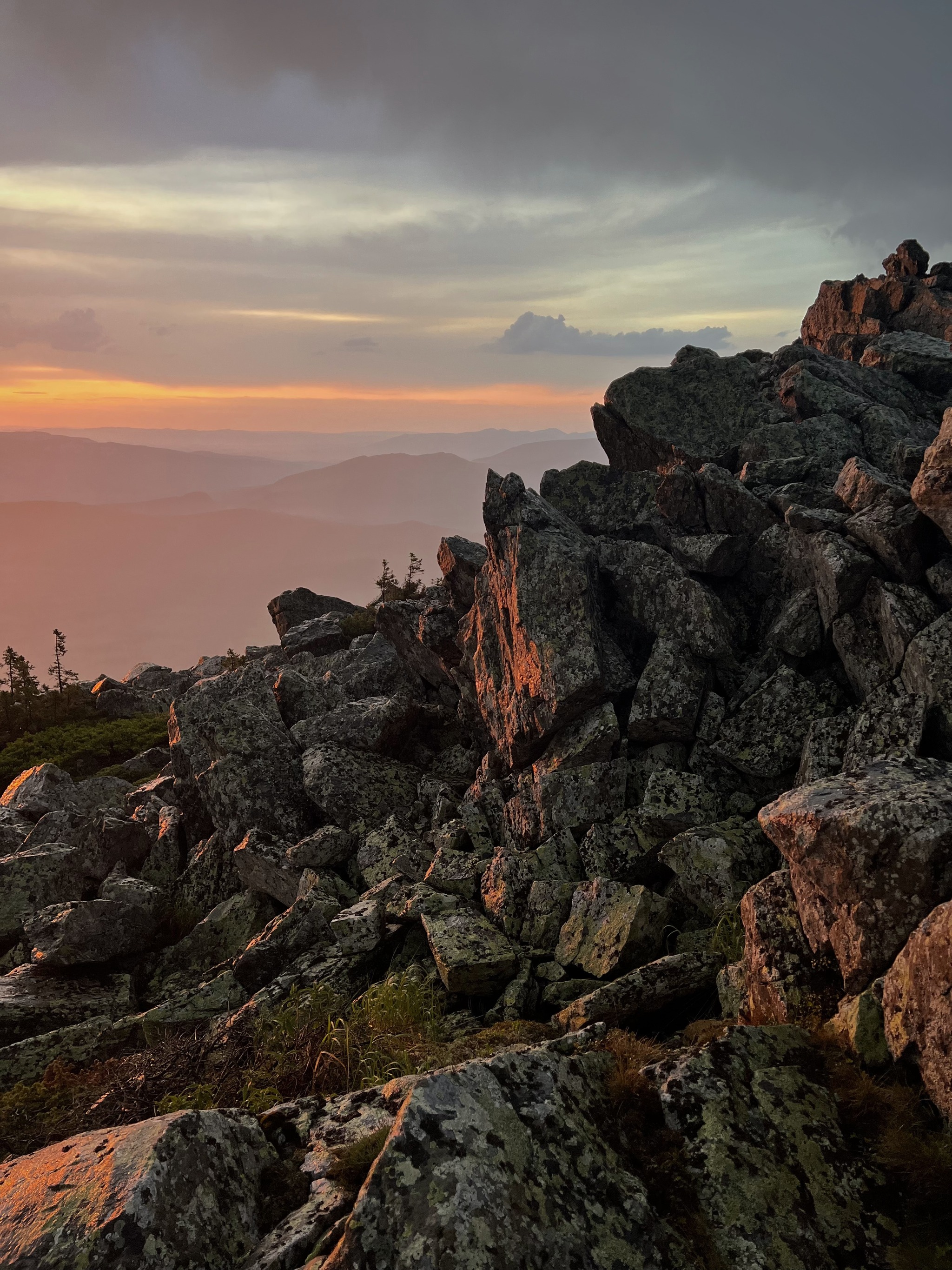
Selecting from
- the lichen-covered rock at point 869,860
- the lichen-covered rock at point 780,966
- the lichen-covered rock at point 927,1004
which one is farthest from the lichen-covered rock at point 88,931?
the lichen-covered rock at point 927,1004

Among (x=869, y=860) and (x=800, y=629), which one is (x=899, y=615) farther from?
(x=869, y=860)

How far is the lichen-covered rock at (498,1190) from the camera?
590 centimetres

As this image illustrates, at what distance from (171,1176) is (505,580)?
54.0ft

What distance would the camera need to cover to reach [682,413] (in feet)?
85.1

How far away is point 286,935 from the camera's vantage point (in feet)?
53.2

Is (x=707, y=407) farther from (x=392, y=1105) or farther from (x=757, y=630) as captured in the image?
(x=392, y=1105)

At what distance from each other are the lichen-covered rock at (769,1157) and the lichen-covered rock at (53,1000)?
1308 cm

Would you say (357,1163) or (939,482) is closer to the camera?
(357,1163)

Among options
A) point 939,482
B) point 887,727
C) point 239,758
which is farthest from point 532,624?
point 239,758

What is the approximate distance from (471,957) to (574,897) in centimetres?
257

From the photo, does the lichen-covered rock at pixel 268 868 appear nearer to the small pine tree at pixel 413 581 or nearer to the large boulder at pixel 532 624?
the large boulder at pixel 532 624

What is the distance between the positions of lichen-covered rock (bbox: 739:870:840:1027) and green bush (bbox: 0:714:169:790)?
31564mm

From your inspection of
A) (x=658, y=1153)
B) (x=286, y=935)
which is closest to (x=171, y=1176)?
(x=658, y=1153)

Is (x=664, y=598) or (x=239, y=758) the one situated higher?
(x=664, y=598)
